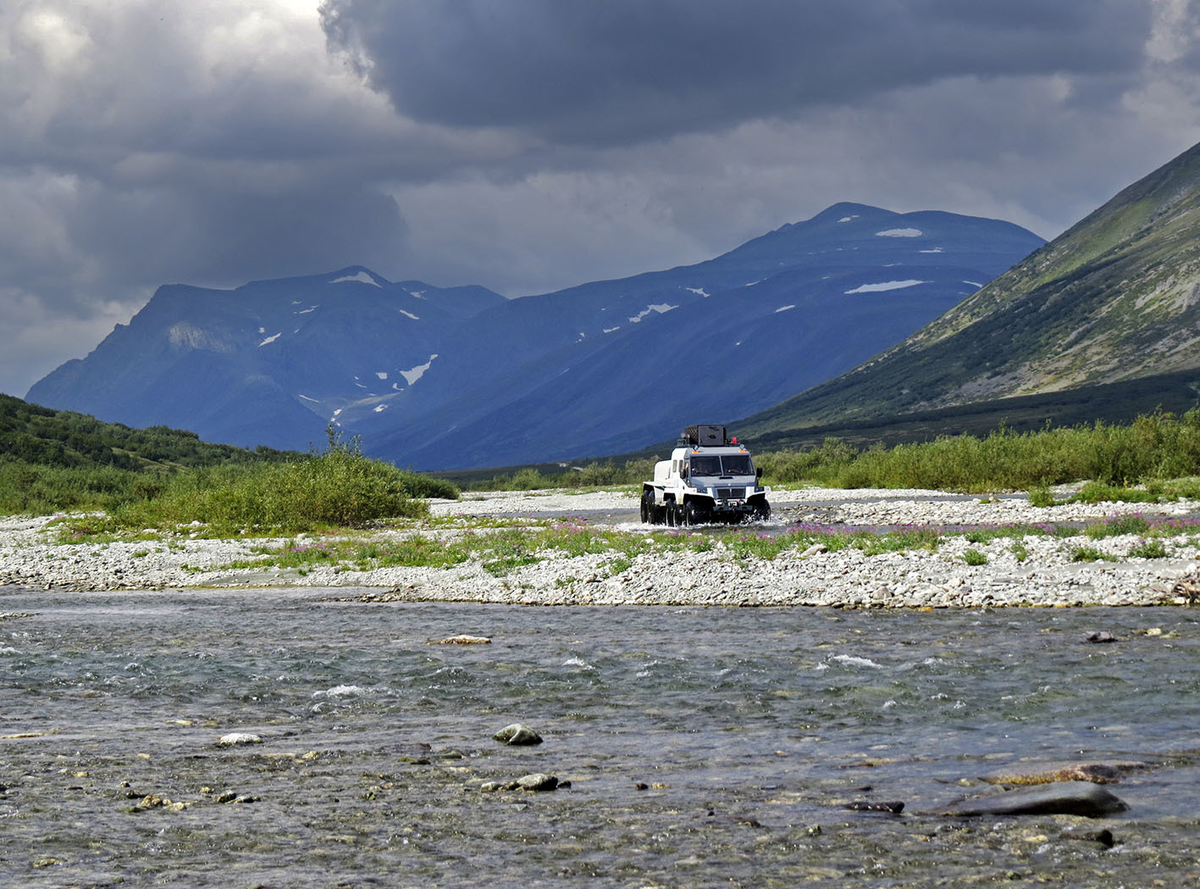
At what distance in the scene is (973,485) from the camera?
62.8m

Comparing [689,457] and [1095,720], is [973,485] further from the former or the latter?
[1095,720]

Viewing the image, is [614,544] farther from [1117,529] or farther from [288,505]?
[288,505]

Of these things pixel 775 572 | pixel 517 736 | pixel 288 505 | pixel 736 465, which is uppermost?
pixel 736 465

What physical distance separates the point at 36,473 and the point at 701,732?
7776 cm

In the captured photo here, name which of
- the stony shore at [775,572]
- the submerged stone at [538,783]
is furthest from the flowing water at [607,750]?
the stony shore at [775,572]

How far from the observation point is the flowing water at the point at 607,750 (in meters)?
8.52

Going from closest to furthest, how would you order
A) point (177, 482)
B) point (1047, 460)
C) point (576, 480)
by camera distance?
point (1047, 460)
point (177, 482)
point (576, 480)

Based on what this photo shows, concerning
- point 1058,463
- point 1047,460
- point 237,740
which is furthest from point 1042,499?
point 237,740

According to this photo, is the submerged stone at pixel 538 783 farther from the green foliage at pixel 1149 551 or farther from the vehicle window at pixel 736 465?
the vehicle window at pixel 736 465

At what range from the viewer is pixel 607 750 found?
12602 mm

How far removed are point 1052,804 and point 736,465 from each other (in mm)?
37229

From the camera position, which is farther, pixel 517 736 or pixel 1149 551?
pixel 1149 551

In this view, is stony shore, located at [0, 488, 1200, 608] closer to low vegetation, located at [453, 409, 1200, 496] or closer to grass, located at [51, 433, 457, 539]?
grass, located at [51, 433, 457, 539]

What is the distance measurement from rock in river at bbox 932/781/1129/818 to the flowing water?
0.15 metres
